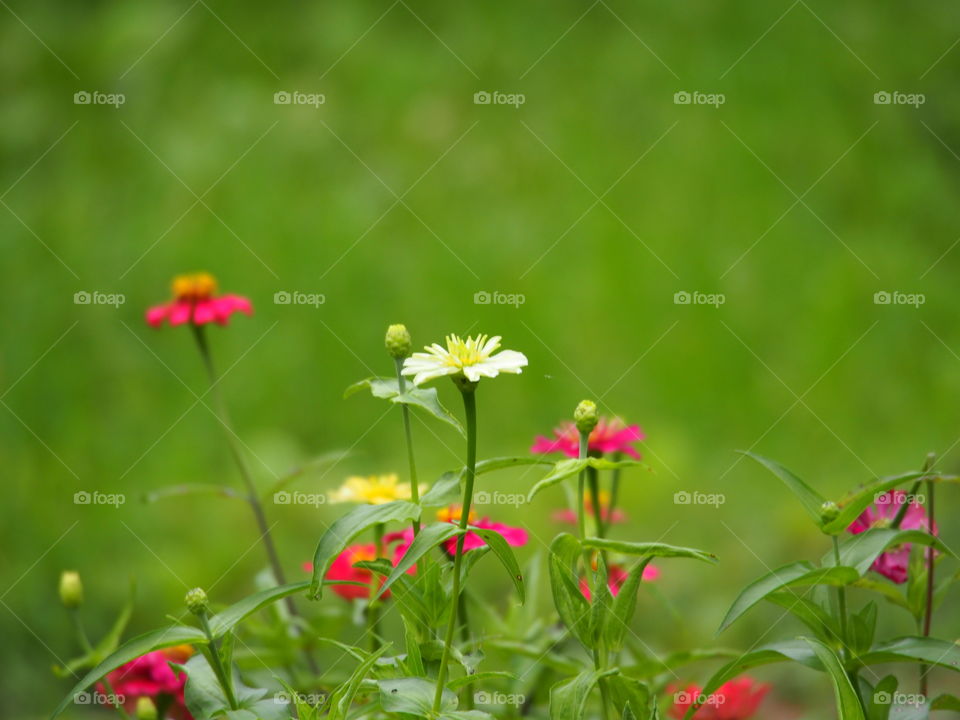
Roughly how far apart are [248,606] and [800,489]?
21.1 inches

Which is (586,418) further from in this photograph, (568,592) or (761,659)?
(761,659)

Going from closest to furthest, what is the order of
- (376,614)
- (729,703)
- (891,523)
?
(891,523), (376,614), (729,703)

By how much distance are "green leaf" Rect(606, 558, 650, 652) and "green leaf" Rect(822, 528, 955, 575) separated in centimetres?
19

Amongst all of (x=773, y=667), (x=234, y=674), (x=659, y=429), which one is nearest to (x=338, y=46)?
(x=659, y=429)

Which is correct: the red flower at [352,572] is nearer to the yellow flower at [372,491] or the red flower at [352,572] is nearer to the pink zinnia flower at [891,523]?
the yellow flower at [372,491]

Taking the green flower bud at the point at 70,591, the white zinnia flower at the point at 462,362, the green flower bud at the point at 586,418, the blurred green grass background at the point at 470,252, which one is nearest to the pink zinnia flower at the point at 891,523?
the green flower bud at the point at 586,418

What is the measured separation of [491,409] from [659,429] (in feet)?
1.54

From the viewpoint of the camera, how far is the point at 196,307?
5.07 feet

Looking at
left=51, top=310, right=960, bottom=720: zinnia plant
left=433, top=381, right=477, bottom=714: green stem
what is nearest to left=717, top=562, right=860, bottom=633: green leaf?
left=51, top=310, right=960, bottom=720: zinnia plant

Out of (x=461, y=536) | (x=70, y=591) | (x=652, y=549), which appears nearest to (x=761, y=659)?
(x=652, y=549)

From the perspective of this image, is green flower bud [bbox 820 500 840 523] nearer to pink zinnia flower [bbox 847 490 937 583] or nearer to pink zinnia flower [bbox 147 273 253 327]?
pink zinnia flower [bbox 847 490 937 583]

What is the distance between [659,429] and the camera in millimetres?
2943

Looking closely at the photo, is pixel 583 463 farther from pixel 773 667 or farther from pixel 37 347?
pixel 37 347

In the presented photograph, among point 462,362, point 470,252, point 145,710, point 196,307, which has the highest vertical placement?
point 470,252
